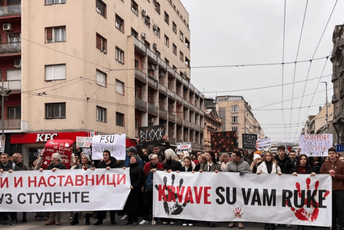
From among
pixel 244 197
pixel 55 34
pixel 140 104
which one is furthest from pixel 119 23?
pixel 244 197

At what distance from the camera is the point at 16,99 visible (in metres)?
30.8

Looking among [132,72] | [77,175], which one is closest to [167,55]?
[132,72]

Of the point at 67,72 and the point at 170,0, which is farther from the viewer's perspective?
the point at 170,0

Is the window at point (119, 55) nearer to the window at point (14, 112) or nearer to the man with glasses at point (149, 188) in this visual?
the window at point (14, 112)

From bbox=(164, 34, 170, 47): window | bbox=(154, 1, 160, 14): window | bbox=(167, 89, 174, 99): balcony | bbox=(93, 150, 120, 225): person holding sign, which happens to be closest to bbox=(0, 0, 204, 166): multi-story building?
bbox=(154, 1, 160, 14): window

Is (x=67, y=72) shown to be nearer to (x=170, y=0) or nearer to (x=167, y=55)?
(x=167, y=55)

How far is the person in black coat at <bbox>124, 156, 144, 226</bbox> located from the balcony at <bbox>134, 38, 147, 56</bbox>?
94.5 ft

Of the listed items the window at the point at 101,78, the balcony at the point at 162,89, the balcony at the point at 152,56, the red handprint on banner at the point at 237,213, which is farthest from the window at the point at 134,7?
the red handprint on banner at the point at 237,213

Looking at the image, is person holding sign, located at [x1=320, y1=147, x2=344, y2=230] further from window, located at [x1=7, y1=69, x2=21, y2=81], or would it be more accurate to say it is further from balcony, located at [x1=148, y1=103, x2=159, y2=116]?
balcony, located at [x1=148, y1=103, x2=159, y2=116]

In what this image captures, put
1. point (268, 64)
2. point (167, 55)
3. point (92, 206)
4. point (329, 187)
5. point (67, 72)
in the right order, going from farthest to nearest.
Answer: point (167, 55) → point (67, 72) → point (268, 64) → point (92, 206) → point (329, 187)

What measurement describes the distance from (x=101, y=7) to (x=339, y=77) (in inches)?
1379

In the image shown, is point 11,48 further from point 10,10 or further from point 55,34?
point 55,34

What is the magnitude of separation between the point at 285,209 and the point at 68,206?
510 centimetres

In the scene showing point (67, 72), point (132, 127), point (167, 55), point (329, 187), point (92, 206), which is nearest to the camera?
point (329, 187)
